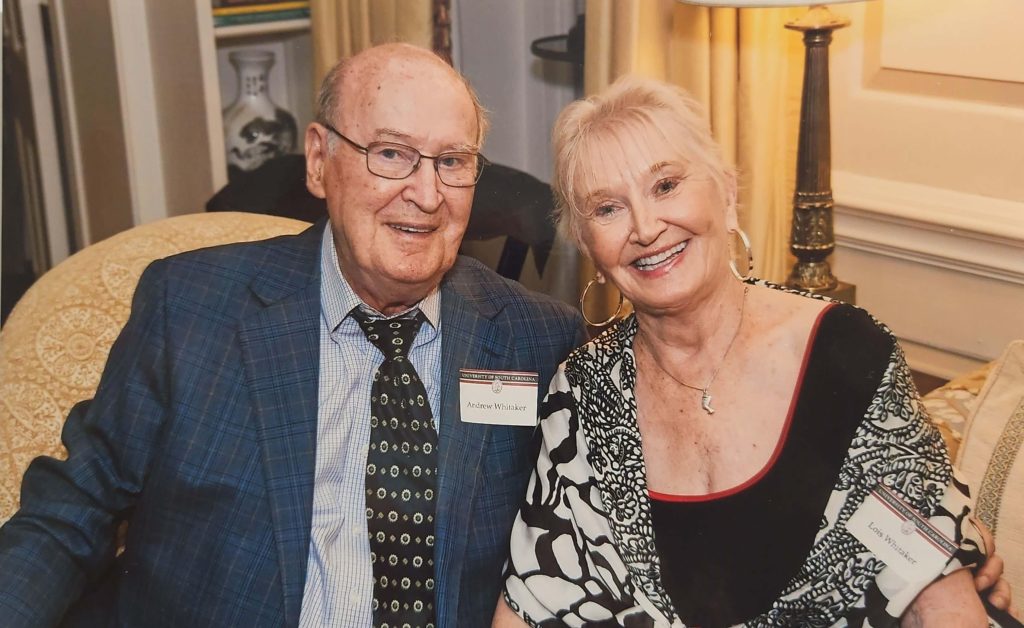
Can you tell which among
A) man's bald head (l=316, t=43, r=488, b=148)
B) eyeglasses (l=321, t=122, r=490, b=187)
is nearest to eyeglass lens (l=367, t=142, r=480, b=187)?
eyeglasses (l=321, t=122, r=490, b=187)

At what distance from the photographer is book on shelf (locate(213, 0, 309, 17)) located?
3.25 meters

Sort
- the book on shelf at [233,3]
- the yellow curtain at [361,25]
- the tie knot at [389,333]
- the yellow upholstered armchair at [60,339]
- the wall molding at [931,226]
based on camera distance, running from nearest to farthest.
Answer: the tie knot at [389,333], the yellow upholstered armchair at [60,339], the wall molding at [931,226], the yellow curtain at [361,25], the book on shelf at [233,3]

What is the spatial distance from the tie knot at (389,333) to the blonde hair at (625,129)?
1.07 ft

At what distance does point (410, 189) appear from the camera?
71.3 inches

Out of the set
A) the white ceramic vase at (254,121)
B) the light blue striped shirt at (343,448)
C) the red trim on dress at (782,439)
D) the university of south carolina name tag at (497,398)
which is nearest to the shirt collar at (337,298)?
the light blue striped shirt at (343,448)

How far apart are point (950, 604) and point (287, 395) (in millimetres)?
1051

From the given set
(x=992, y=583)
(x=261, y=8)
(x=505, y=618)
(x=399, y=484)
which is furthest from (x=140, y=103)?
(x=992, y=583)

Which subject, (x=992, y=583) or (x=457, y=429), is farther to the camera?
(x=457, y=429)

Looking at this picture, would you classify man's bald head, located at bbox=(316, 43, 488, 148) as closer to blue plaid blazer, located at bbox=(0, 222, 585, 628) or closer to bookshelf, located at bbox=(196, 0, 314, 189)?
blue plaid blazer, located at bbox=(0, 222, 585, 628)

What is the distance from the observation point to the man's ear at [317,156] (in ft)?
6.19

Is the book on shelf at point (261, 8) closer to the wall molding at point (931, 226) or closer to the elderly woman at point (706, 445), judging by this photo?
the wall molding at point (931, 226)

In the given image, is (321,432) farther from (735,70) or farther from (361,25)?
(361,25)

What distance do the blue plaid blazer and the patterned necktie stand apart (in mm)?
27

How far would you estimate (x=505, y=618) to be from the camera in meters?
1.81
